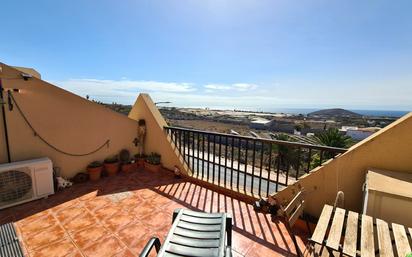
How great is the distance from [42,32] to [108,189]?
15.7ft

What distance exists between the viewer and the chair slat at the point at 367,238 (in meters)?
1.14

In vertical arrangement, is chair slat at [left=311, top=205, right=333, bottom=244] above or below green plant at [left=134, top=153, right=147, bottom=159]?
above

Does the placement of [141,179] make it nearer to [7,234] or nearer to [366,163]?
[7,234]

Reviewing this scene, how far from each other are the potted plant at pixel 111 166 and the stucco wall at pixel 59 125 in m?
0.14

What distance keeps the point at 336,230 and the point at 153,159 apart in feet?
12.3

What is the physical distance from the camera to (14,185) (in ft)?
9.48

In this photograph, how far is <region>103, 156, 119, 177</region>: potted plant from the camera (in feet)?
13.6

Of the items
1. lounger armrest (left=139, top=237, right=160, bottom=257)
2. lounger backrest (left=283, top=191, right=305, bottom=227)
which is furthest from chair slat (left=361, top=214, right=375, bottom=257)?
lounger armrest (left=139, top=237, right=160, bottom=257)

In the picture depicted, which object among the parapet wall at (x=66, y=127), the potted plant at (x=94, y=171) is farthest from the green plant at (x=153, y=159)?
the potted plant at (x=94, y=171)

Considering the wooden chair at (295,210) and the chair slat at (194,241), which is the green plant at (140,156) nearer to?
the chair slat at (194,241)

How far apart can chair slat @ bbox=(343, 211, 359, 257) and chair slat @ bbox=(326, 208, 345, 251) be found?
41 mm

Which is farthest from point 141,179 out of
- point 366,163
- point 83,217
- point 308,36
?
point 308,36

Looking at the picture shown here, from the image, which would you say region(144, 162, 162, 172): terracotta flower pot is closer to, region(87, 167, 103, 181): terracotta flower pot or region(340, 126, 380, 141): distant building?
region(87, 167, 103, 181): terracotta flower pot

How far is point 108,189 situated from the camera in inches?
138
